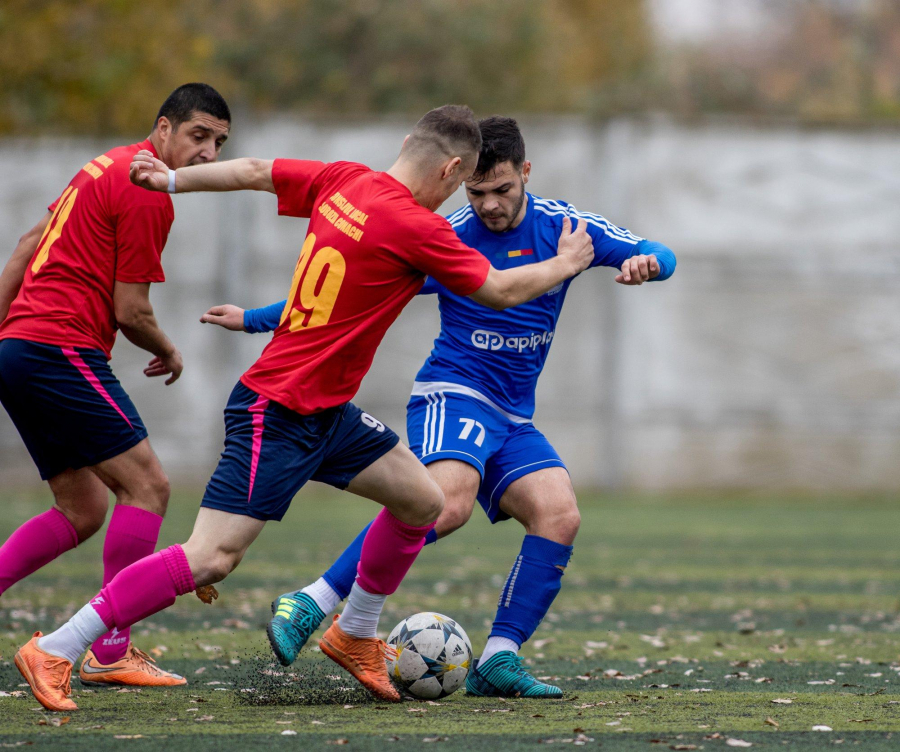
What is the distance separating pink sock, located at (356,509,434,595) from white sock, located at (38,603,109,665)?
112 centimetres

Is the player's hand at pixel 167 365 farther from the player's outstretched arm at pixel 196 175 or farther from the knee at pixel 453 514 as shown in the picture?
the knee at pixel 453 514

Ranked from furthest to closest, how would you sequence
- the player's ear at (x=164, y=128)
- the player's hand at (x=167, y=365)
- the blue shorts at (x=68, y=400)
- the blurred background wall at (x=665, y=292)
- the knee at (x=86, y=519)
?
the blurred background wall at (x=665, y=292) < the player's hand at (x=167, y=365) < the knee at (x=86, y=519) < the player's ear at (x=164, y=128) < the blue shorts at (x=68, y=400)

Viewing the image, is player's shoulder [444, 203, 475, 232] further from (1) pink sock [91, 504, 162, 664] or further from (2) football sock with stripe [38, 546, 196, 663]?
(2) football sock with stripe [38, 546, 196, 663]

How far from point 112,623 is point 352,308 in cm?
143

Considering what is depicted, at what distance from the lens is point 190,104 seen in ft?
16.6

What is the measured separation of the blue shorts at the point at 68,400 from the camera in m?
4.86

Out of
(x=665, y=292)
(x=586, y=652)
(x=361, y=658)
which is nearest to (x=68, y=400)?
(x=361, y=658)

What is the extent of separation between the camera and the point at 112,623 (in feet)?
14.1

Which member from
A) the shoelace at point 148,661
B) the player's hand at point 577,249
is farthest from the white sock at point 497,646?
the player's hand at point 577,249

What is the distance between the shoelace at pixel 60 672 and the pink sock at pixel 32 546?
979mm

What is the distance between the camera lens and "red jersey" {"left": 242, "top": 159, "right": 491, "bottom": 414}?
443 cm

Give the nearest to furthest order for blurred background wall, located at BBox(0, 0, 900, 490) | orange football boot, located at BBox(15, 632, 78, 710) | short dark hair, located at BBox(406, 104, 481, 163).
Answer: orange football boot, located at BBox(15, 632, 78, 710)
short dark hair, located at BBox(406, 104, 481, 163)
blurred background wall, located at BBox(0, 0, 900, 490)

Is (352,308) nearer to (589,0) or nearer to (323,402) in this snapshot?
(323,402)

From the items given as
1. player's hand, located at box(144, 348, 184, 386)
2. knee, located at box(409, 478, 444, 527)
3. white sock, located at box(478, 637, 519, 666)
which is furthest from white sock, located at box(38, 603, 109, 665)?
white sock, located at box(478, 637, 519, 666)
